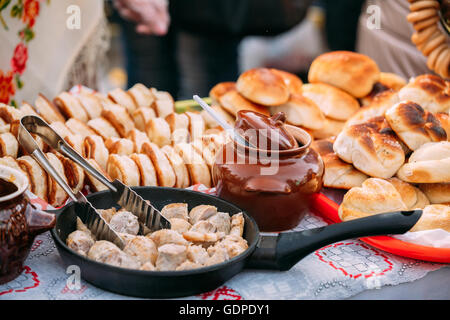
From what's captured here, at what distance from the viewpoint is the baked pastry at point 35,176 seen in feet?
4.05

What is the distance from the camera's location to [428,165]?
1.30 metres

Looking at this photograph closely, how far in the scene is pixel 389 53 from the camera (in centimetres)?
297

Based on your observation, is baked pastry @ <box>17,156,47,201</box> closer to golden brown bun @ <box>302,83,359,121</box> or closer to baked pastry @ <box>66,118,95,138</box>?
Result: baked pastry @ <box>66,118,95,138</box>

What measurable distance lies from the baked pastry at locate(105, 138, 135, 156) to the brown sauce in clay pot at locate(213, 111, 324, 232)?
0.34 metres

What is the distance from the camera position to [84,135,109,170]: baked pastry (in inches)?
55.4

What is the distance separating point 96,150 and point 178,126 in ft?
1.05

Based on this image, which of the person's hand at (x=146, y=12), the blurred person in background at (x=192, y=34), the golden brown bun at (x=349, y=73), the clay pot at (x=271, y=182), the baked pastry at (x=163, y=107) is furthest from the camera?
the blurred person in background at (x=192, y=34)

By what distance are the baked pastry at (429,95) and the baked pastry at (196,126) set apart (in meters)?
0.70

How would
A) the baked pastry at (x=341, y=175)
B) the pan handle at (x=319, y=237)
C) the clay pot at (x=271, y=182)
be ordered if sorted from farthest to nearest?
the baked pastry at (x=341, y=175) < the clay pot at (x=271, y=182) < the pan handle at (x=319, y=237)

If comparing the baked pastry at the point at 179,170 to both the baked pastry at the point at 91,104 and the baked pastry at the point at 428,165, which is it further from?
the baked pastry at the point at 428,165

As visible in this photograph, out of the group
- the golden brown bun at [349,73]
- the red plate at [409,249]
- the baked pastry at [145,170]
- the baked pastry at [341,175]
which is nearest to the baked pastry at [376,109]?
the golden brown bun at [349,73]

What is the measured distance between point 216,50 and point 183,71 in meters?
0.28

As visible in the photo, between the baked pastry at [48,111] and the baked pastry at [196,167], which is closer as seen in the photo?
the baked pastry at [196,167]
